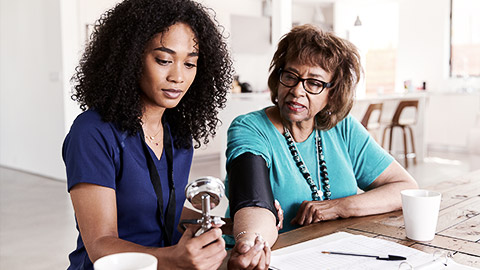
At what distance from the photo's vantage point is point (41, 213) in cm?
406

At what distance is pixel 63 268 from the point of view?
2.79 m

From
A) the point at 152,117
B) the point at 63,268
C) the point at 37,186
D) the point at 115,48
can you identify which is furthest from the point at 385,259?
the point at 37,186

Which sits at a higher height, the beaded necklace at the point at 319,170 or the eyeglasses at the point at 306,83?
the eyeglasses at the point at 306,83

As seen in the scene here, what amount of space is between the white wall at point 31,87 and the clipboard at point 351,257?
4.78 meters

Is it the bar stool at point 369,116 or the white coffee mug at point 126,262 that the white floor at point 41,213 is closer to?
the bar stool at point 369,116

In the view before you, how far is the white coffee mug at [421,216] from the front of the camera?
1069 mm

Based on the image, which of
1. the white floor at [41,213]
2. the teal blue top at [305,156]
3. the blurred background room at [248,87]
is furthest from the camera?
the blurred background room at [248,87]

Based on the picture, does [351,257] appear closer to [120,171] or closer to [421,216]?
[421,216]

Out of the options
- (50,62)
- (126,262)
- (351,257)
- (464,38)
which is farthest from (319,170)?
(464,38)

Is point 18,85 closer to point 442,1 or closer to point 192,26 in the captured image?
point 192,26

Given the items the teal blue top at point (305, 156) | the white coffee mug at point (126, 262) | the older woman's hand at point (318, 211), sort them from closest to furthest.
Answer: the white coffee mug at point (126, 262) < the older woman's hand at point (318, 211) < the teal blue top at point (305, 156)

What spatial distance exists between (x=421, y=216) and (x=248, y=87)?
618cm

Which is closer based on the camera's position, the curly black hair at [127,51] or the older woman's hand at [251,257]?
the older woman's hand at [251,257]

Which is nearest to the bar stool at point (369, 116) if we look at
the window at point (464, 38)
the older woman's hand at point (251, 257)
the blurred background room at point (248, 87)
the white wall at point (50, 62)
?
the blurred background room at point (248, 87)
